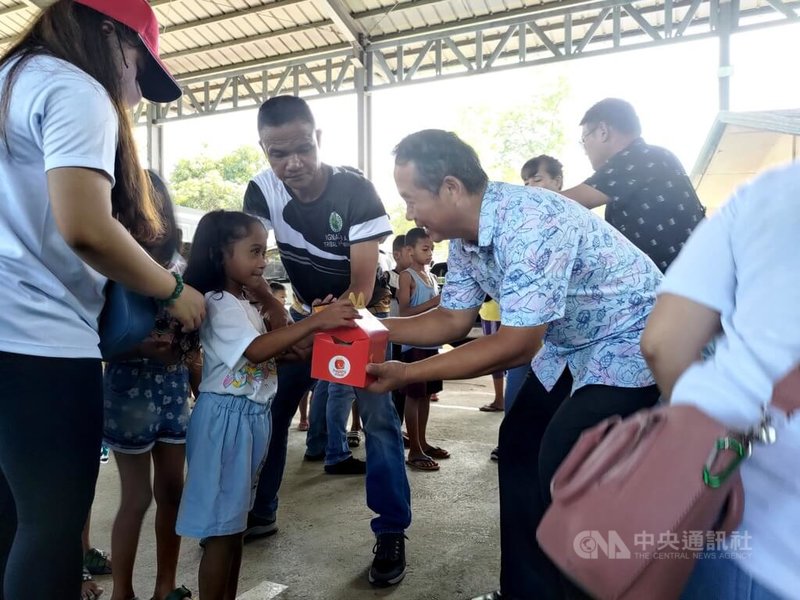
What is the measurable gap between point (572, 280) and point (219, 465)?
112 cm

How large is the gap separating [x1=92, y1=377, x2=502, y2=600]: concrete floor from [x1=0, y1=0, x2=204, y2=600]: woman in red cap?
1.06 meters

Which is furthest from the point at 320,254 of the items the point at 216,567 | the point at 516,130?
the point at 516,130

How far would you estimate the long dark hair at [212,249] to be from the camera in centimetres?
188

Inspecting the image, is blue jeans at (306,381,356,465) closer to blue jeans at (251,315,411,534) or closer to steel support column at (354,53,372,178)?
blue jeans at (251,315,411,534)

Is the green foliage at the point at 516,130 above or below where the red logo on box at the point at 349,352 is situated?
above

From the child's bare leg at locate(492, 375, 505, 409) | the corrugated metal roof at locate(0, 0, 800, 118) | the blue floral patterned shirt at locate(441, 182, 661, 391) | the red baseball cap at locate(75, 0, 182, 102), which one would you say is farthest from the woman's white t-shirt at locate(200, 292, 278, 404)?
the corrugated metal roof at locate(0, 0, 800, 118)

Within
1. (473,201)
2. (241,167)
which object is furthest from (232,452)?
(241,167)

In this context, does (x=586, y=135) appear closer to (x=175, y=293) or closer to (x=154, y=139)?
(x=175, y=293)

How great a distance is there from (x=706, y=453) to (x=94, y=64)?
1.31 metres

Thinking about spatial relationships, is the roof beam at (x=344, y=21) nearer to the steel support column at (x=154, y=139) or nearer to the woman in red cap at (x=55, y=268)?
the steel support column at (x=154, y=139)

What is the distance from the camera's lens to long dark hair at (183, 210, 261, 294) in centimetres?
188

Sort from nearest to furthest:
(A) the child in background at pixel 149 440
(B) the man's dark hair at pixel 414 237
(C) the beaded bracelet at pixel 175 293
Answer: (C) the beaded bracelet at pixel 175 293 < (A) the child in background at pixel 149 440 < (B) the man's dark hair at pixel 414 237

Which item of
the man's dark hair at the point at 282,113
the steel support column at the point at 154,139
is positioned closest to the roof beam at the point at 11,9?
the steel support column at the point at 154,139

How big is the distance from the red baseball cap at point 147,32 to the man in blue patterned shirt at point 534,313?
0.65 metres
